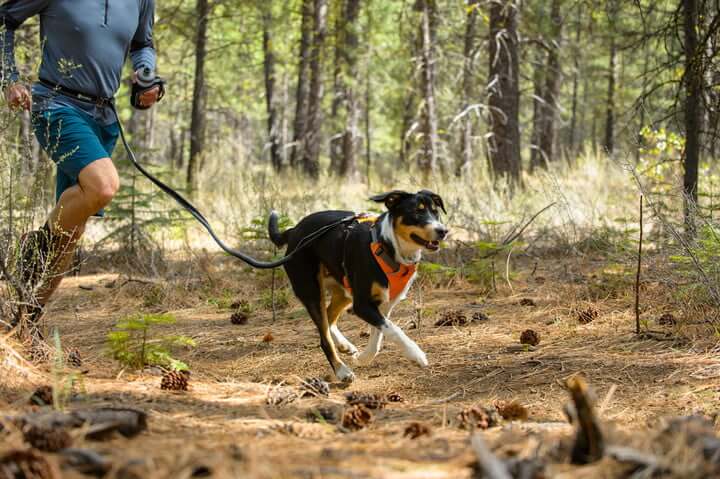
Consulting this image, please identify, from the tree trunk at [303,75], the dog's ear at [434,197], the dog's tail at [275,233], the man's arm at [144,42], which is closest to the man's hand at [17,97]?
the man's arm at [144,42]

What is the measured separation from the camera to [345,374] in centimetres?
447

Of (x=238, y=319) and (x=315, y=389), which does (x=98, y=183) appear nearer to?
(x=315, y=389)

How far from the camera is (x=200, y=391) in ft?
12.3

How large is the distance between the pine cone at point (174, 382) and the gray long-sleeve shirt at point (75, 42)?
1930mm

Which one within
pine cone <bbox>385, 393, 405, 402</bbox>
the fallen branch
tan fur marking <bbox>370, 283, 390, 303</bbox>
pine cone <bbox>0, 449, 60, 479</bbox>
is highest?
tan fur marking <bbox>370, 283, 390, 303</bbox>

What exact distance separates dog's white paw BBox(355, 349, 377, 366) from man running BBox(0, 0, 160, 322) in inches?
78.8

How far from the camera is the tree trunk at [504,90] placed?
1191 cm

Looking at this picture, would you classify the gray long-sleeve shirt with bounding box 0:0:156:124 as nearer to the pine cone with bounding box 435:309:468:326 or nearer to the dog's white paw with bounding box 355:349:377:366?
the dog's white paw with bounding box 355:349:377:366

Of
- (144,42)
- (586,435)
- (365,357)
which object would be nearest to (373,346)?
(365,357)

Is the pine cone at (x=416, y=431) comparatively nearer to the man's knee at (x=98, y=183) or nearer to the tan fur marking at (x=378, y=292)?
the tan fur marking at (x=378, y=292)

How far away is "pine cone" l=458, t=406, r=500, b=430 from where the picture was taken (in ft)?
9.66

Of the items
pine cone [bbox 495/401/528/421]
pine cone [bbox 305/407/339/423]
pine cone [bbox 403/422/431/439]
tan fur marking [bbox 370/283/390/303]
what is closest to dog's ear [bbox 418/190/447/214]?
tan fur marking [bbox 370/283/390/303]

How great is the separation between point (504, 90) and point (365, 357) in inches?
341

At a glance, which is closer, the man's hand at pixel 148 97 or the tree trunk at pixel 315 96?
the man's hand at pixel 148 97
